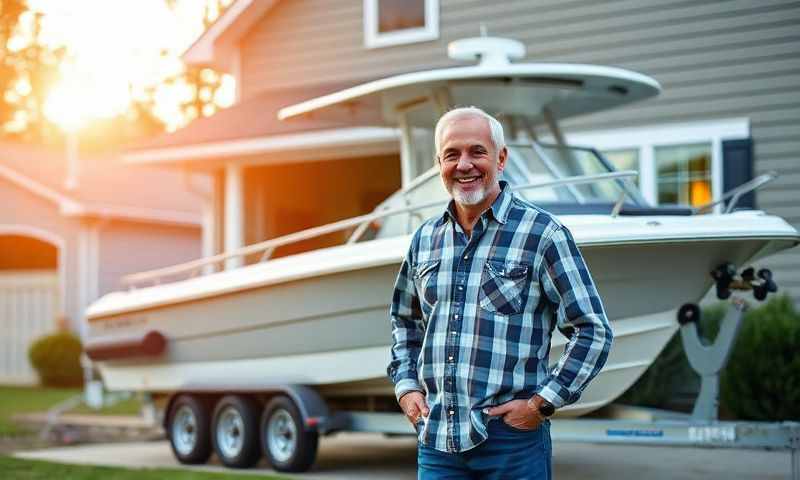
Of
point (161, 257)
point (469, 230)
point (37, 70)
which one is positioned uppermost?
point (37, 70)

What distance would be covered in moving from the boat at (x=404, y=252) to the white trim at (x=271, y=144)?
312 centimetres

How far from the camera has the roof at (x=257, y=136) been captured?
12.9m

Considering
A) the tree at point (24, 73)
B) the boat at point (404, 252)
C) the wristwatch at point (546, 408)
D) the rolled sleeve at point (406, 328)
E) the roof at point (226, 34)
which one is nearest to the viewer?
the wristwatch at point (546, 408)

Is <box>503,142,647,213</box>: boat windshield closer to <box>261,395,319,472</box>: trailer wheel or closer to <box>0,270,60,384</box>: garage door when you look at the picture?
<box>261,395,319,472</box>: trailer wheel

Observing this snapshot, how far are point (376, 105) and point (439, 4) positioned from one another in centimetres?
521

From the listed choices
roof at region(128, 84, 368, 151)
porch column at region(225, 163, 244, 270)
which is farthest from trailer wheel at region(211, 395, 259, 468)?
porch column at region(225, 163, 244, 270)

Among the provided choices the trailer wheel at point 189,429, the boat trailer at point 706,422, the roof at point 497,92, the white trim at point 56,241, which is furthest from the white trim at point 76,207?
the boat trailer at point 706,422

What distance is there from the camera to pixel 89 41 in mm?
33375

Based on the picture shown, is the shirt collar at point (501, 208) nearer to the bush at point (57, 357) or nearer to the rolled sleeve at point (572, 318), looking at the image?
the rolled sleeve at point (572, 318)

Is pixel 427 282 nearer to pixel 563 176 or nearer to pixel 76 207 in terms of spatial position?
pixel 563 176

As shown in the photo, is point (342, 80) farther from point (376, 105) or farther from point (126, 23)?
point (126, 23)

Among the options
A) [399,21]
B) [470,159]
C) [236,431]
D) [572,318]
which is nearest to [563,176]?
[236,431]

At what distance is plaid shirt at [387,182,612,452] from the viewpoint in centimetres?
342

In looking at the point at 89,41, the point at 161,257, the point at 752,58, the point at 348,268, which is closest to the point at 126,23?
the point at 89,41
